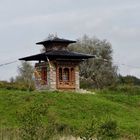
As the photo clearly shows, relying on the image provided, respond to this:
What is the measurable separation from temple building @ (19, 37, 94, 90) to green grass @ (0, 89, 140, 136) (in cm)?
533

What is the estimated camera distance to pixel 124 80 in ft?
268

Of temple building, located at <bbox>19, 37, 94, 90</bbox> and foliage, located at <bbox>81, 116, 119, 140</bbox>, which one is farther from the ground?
temple building, located at <bbox>19, 37, 94, 90</bbox>

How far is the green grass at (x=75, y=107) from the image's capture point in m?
36.0

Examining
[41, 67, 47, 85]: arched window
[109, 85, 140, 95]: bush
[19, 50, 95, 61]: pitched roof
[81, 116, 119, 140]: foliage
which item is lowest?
[81, 116, 119, 140]: foliage

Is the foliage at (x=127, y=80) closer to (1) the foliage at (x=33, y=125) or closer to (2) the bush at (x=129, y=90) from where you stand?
(2) the bush at (x=129, y=90)

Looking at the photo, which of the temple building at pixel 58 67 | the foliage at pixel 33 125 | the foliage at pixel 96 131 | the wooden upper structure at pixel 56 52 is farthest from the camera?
the temple building at pixel 58 67

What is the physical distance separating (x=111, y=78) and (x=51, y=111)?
A: 142ft

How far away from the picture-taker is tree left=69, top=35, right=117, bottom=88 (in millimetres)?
78438

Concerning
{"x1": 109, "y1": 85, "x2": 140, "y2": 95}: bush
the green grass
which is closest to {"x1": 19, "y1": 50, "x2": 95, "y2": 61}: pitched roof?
the green grass

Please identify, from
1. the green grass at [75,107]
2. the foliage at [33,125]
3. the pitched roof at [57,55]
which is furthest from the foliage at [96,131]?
the pitched roof at [57,55]

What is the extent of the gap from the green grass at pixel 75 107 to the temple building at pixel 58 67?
17.5ft

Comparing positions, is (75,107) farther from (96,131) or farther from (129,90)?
(96,131)

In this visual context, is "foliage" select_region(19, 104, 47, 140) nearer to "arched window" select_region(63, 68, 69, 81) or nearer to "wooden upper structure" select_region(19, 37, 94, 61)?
"wooden upper structure" select_region(19, 37, 94, 61)

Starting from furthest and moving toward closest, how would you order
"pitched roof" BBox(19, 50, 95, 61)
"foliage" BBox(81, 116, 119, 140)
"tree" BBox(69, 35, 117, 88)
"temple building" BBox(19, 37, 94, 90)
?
"tree" BBox(69, 35, 117, 88) < "temple building" BBox(19, 37, 94, 90) < "pitched roof" BBox(19, 50, 95, 61) < "foliage" BBox(81, 116, 119, 140)
